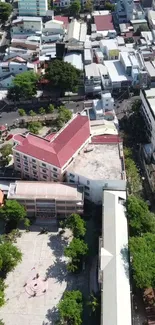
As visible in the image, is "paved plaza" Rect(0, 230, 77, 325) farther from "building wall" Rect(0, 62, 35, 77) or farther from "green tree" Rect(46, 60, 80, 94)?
"building wall" Rect(0, 62, 35, 77)

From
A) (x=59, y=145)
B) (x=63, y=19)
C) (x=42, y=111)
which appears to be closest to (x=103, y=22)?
(x=63, y=19)

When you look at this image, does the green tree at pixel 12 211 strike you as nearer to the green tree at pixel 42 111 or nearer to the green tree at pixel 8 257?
the green tree at pixel 8 257

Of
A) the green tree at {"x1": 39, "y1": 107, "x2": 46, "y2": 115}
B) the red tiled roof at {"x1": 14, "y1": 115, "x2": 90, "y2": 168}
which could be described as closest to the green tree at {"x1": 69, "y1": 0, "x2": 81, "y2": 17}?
the green tree at {"x1": 39, "y1": 107, "x2": 46, "y2": 115}

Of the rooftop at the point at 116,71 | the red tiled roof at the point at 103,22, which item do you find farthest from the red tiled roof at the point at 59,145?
the red tiled roof at the point at 103,22

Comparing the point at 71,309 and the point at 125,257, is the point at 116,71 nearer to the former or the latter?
the point at 125,257

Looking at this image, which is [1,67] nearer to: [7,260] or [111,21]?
A: [111,21]

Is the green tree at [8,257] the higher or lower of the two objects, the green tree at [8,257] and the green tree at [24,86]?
the lower
